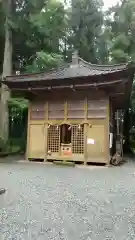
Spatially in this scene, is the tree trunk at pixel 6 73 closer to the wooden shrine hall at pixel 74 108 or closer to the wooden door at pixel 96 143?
the wooden shrine hall at pixel 74 108

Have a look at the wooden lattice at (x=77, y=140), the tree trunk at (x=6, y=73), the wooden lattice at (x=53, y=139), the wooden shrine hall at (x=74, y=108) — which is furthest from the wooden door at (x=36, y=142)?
the tree trunk at (x=6, y=73)

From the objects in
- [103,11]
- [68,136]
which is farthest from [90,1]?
[68,136]

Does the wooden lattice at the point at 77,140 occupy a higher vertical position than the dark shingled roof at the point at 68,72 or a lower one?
lower

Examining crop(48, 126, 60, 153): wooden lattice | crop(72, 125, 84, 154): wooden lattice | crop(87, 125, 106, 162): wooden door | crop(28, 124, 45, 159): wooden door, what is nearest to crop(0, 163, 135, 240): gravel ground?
crop(87, 125, 106, 162): wooden door

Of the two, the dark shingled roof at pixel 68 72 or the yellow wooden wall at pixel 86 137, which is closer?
the yellow wooden wall at pixel 86 137

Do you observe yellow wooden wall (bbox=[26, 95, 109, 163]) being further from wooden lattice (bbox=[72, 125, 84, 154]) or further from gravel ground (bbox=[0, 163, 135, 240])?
gravel ground (bbox=[0, 163, 135, 240])

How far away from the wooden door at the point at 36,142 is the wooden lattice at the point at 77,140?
57.7 inches

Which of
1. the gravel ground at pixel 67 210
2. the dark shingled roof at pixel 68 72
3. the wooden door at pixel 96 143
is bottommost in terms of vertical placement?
the gravel ground at pixel 67 210

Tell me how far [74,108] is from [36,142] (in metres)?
2.45

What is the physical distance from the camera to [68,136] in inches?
572

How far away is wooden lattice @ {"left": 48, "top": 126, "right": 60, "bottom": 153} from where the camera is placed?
12031mm

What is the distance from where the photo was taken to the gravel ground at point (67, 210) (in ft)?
10.9

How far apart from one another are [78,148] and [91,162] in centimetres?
89

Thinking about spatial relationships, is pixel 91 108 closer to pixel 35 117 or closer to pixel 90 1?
pixel 35 117
